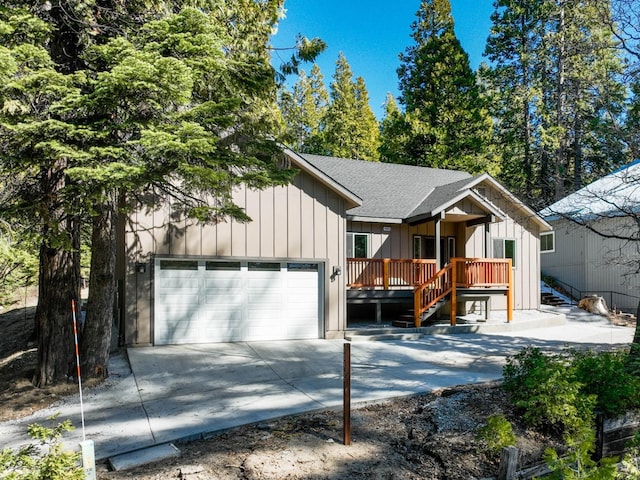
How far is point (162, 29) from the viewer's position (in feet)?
18.6

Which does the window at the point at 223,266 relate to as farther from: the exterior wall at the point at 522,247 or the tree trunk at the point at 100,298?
the exterior wall at the point at 522,247

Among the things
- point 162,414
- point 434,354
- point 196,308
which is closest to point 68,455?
point 162,414

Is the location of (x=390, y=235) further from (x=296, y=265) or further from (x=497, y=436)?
(x=497, y=436)

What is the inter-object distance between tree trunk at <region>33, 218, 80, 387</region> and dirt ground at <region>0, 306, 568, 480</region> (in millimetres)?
750

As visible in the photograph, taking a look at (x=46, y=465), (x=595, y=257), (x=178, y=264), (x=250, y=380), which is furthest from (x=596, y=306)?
(x=46, y=465)

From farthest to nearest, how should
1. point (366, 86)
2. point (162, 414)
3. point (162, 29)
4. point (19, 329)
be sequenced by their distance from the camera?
point (366, 86) → point (19, 329) → point (162, 414) → point (162, 29)

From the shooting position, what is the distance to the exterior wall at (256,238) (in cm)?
1023

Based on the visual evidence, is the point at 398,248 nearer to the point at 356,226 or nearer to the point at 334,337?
the point at 356,226

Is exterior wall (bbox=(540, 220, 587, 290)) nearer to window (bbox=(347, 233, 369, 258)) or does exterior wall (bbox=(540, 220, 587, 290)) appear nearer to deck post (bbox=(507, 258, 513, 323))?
deck post (bbox=(507, 258, 513, 323))

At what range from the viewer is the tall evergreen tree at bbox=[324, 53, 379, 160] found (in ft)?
102

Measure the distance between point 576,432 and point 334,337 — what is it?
23.7ft

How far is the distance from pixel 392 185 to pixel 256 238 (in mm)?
7654

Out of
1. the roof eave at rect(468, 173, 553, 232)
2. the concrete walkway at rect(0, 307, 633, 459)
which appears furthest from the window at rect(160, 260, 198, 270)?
the roof eave at rect(468, 173, 553, 232)

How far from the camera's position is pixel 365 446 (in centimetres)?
495
